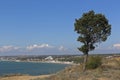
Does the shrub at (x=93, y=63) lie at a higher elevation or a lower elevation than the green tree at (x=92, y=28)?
lower

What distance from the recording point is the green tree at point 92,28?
130ft

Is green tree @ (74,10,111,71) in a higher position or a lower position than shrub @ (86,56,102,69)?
higher

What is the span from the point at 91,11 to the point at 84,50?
4499 millimetres

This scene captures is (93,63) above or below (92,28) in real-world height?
below

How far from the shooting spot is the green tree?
130 ft

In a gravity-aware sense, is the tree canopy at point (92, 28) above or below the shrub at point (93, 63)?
above

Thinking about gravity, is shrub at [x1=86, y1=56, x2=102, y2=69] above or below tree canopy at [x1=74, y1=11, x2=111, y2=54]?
below

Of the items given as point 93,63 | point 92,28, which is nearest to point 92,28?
point 92,28

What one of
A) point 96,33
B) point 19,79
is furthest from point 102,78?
point 19,79

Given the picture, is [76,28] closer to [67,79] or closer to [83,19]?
[83,19]

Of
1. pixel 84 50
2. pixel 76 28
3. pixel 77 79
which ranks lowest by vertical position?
pixel 77 79

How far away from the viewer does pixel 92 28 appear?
39.9 metres

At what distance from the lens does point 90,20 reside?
39875 mm

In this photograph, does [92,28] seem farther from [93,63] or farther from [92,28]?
[93,63]
